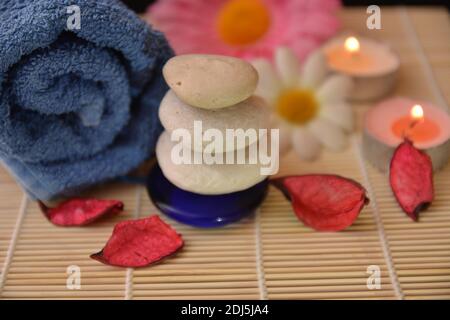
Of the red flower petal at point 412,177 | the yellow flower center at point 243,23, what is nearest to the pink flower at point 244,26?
the yellow flower center at point 243,23

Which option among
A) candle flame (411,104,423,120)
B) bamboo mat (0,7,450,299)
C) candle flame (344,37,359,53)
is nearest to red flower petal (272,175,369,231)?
bamboo mat (0,7,450,299)

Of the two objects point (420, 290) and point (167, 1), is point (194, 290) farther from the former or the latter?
point (167, 1)

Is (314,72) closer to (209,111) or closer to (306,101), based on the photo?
(306,101)

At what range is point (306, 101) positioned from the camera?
0.77 metres

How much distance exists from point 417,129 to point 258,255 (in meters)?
0.23

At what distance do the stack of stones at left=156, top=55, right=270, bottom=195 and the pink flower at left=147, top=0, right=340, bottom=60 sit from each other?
0.81 ft

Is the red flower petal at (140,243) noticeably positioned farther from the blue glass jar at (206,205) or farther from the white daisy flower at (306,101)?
the white daisy flower at (306,101)

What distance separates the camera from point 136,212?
66 centimetres

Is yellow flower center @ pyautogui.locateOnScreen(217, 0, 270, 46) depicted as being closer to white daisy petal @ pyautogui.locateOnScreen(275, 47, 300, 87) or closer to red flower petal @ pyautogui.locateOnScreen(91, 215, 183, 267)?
white daisy petal @ pyautogui.locateOnScreen(275, 47, 300, 87)

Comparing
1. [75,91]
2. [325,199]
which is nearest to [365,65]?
[325,199]

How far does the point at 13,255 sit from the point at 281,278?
0.82 ft

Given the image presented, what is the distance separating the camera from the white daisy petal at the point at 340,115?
75 cm

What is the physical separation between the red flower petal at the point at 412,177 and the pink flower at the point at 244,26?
0.23 metres

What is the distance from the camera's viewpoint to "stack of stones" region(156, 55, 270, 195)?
561 millimetres
